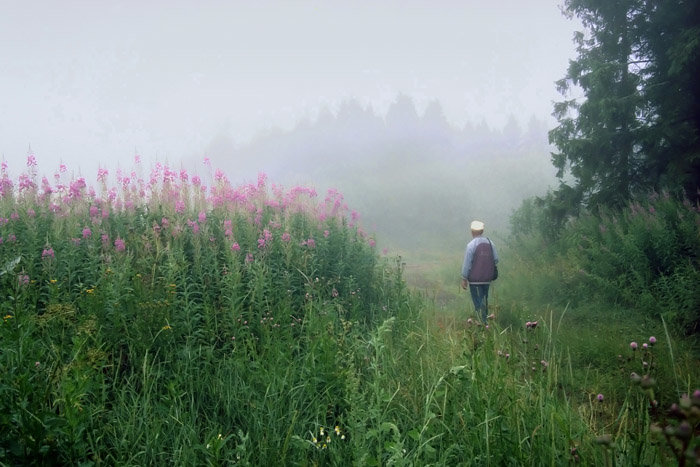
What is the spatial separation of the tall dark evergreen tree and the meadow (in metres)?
3.74

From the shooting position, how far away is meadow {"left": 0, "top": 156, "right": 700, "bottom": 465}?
242 centimetres

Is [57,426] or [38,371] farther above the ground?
[38,371]

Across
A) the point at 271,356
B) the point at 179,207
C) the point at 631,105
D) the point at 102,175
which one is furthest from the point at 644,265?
the point at 102,175

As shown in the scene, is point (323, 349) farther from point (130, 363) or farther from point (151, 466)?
point (130, 363)

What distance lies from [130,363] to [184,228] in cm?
241

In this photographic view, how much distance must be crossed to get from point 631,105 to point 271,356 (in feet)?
32.6

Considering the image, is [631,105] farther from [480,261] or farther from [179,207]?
[179,207]

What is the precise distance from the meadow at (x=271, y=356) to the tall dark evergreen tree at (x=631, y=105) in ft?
12.3

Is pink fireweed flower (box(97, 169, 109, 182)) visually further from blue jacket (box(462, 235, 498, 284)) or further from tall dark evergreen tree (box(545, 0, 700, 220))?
tall dark evergreen tree (box(545, 0, 700, 220))

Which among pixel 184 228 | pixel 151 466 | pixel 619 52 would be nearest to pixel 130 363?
pixel 151 466

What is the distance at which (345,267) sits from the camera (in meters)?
6.55

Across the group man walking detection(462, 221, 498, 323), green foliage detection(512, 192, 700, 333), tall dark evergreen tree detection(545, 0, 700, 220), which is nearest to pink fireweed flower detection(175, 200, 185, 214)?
man walking detection(462, 221, 498, 323)

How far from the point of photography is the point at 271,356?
383 cm

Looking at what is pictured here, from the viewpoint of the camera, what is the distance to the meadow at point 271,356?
2424 millimetres
